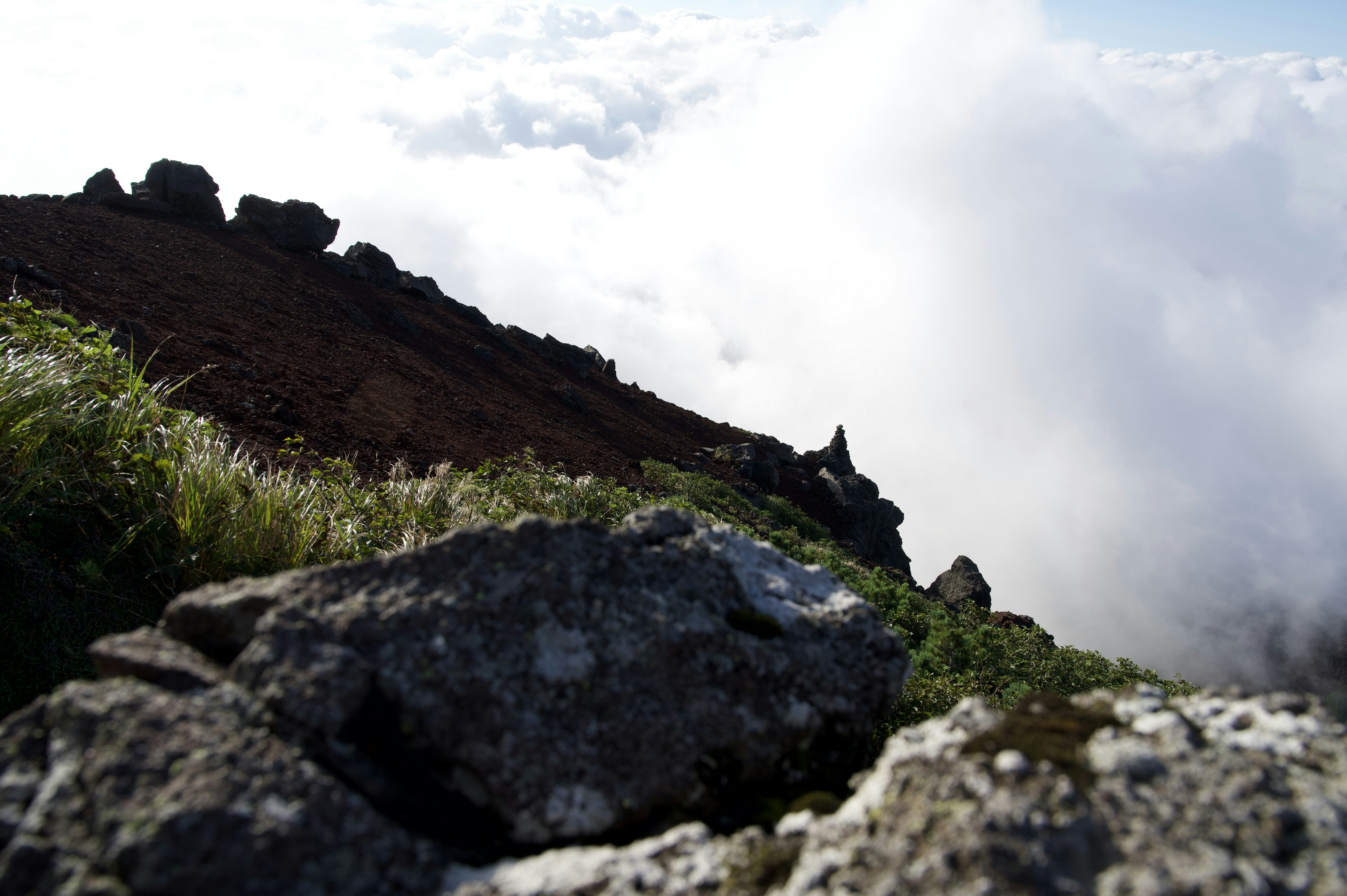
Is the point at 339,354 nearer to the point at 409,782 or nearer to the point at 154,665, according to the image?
the point at 154,665

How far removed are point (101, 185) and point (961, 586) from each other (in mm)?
23250

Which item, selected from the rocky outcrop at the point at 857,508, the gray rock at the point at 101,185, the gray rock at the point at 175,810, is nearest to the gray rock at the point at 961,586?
the rocky outcrop at the point at 857,508

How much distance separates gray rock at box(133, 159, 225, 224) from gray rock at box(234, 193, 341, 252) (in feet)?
3.49

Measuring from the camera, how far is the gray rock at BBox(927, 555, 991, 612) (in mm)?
15484

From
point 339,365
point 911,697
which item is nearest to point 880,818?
point 911,697

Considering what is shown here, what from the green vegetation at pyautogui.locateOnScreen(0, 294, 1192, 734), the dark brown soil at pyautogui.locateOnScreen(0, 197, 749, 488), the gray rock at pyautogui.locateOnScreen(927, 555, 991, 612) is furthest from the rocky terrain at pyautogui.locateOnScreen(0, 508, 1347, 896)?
the gray rock at pyautogui.locateOnScreen(927, 555, 991, 612)

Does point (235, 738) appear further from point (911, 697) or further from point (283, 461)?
point (283, 461)

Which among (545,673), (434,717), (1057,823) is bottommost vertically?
(434,717)

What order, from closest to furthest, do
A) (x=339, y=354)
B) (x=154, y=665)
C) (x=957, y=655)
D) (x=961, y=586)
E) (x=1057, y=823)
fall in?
1. (x=1057, y=823)
2. (x=154, y=665)
3. (x=957, y=655)
4. (x=339, y=354)
5. (x=961, y=586)

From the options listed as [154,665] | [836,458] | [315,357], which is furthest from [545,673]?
[836,458]

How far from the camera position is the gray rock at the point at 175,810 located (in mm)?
1653

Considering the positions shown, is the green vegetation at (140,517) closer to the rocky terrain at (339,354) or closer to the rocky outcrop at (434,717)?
the rocky outcrop at (434,717)

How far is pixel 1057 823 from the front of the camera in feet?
5.51

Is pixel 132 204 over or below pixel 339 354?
over
